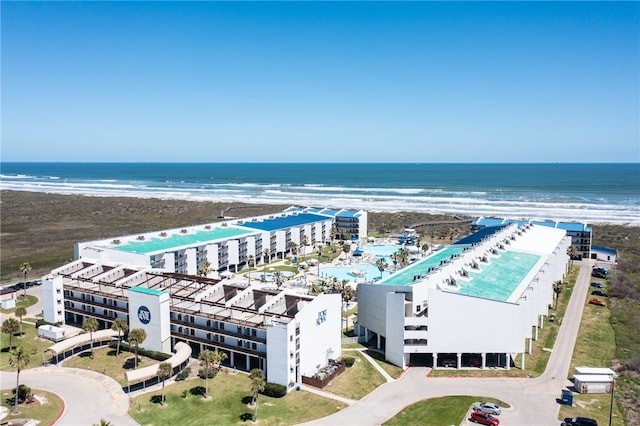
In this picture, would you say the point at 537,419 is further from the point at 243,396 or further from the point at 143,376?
the point at 143,376

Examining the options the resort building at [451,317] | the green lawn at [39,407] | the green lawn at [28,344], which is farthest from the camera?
the green lawn at [28,344]

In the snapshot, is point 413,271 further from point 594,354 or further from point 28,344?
point 28,344

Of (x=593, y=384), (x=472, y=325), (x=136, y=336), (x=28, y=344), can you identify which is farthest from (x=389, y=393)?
(x=28, y=344)

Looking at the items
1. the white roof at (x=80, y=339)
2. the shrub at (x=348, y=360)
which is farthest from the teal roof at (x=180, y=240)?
the shrub at (x=348, y=360)

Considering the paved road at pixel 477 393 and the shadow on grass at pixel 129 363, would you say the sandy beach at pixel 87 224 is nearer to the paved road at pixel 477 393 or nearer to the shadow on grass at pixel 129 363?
the shadow on grass at pixel 129 363

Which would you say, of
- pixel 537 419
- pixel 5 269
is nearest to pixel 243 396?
pixel 537 419

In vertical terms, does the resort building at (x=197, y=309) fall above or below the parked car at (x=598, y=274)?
above
